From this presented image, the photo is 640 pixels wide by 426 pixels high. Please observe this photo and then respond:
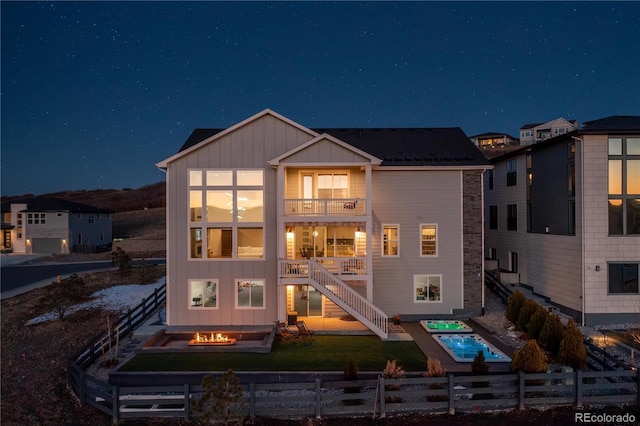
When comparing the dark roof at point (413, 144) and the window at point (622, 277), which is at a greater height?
the dark roof at point (413, 144)

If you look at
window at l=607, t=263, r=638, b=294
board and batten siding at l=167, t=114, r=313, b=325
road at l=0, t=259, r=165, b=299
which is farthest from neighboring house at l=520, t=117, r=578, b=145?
road at l=0, t=259, r=165, b=299

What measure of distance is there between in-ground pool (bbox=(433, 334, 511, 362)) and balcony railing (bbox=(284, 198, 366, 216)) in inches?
254

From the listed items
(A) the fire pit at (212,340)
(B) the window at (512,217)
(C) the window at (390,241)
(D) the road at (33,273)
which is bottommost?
(A) the fire pit at (212,340)

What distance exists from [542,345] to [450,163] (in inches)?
352

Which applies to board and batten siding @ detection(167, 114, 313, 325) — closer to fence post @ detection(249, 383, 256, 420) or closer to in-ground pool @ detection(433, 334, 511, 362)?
in-ground pool @ detection(433, 334, 511, 362)

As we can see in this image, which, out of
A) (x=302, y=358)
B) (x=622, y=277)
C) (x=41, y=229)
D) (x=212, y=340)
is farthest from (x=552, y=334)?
(x=41, y=229)

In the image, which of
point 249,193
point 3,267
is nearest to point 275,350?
point 249,193

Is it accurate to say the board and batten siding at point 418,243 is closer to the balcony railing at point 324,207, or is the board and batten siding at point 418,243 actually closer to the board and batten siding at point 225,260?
the balcony railing at point 324,207

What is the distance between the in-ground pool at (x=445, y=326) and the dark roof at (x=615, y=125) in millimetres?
10173

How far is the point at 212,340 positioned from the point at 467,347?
993cm

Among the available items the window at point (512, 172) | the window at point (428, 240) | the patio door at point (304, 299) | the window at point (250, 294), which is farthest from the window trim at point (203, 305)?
the window at point (512, 172)

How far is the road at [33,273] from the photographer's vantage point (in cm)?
2831

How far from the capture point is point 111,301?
74.7 feet

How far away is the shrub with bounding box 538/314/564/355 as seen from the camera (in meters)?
14.0
